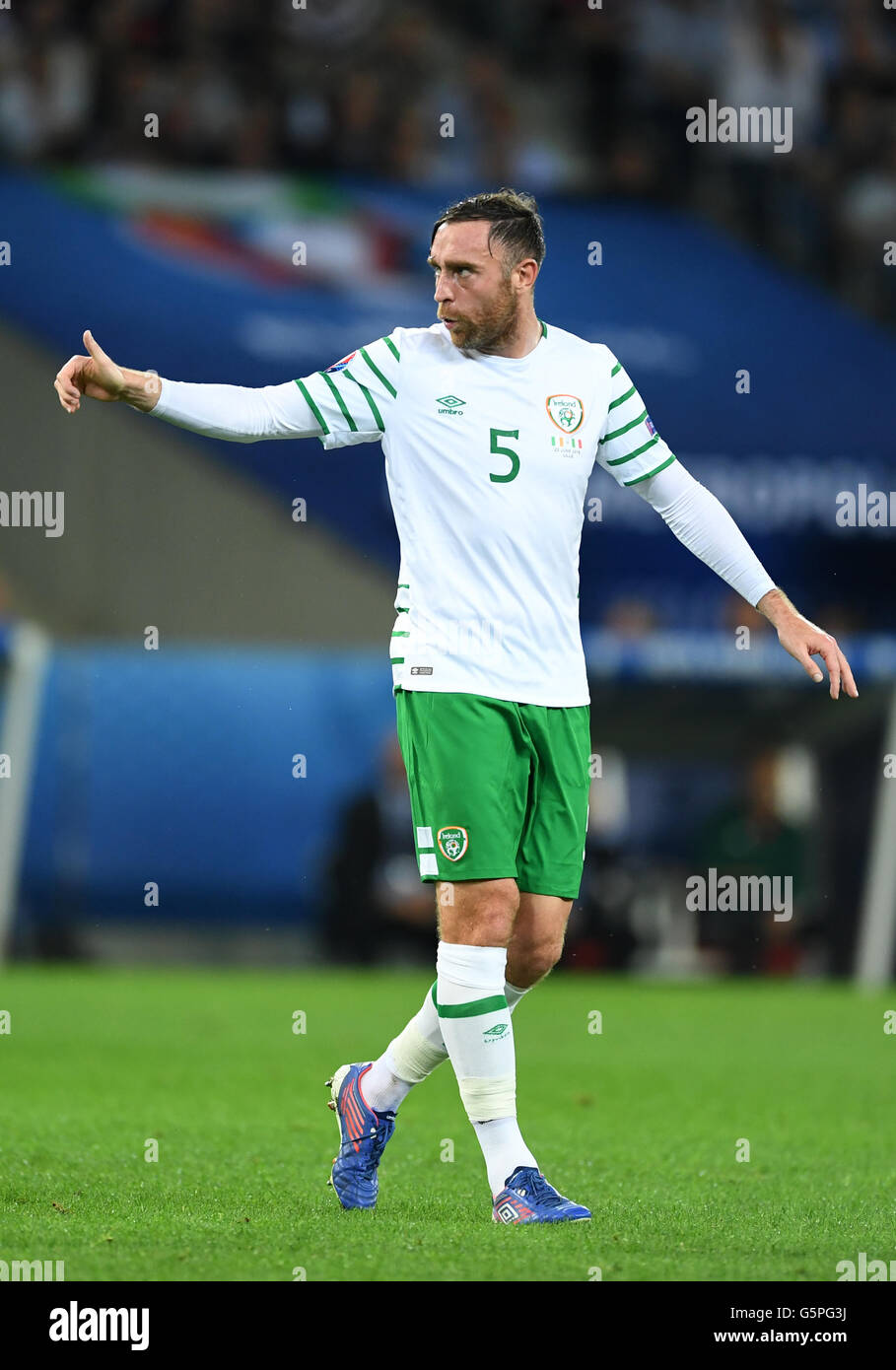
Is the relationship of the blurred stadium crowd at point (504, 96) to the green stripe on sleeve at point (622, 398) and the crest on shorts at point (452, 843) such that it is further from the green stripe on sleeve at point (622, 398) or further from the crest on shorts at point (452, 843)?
the crest on shorts at point (452, 843)

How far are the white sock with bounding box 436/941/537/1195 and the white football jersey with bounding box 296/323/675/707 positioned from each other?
672 mm

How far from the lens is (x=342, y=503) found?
624 inches

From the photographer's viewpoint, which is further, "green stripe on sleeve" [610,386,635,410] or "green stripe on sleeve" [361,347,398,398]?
"green stripe on sleeve" [610,386,635,410]

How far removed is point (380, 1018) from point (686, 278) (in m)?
8.29

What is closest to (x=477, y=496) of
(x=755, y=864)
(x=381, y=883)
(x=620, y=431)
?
(x=620, y=431)

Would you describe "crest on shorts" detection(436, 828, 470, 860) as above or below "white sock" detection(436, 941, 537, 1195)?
above

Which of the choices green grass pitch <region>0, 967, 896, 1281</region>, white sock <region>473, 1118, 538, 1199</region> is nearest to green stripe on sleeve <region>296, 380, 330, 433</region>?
white sock <region>473, 1118, 538, 1199</region>

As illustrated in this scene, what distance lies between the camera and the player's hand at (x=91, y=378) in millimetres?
4754

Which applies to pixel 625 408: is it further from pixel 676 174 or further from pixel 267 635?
pixel 676 174

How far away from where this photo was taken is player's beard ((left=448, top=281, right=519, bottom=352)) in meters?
5.11

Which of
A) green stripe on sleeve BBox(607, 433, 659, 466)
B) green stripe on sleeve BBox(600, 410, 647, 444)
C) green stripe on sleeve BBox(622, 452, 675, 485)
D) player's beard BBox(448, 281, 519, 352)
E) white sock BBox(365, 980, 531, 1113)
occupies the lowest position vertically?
white sock BBox(365, 980, 531, 1113)

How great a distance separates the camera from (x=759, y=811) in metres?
14.9

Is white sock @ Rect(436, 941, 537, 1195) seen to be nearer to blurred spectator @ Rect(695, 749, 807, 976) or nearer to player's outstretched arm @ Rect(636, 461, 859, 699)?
player's outstretched arm @ Rect(636, 461, 859, 699)

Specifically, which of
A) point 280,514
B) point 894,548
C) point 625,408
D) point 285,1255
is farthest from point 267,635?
point 285,1255
